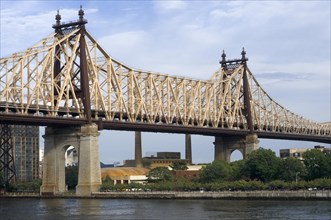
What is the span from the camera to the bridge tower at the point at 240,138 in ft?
540

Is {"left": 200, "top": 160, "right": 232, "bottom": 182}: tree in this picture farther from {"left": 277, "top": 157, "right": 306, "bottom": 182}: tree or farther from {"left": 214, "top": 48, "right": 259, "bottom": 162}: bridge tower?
{"left": 214, "top": 48, "right": 259, "bottom": 162}: bridge tower

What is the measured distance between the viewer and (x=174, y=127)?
14475 centimetres

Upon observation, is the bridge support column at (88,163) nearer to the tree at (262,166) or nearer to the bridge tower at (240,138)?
the tree at (262,166)

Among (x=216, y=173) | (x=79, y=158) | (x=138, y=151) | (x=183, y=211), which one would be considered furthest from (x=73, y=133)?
(x=138, y=151)

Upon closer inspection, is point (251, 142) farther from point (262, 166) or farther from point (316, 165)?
point (316, 165)

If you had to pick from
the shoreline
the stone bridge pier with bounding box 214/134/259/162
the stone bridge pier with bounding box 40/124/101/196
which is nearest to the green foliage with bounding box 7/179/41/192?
the shoreline

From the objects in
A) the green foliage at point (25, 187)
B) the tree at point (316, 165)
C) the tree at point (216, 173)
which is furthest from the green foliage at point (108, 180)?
the tree at point (316, 165)

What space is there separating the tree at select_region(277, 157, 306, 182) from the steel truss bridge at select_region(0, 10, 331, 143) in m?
27.3

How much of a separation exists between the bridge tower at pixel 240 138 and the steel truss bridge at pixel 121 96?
0.23m

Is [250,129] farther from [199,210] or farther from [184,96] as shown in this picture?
[199,210]

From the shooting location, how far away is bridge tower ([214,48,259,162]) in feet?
540

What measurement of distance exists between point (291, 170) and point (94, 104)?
34.9m

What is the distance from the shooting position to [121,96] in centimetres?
13412

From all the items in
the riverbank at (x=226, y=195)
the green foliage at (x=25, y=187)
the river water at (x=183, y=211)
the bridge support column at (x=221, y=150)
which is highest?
the bridge support column at (x=221, y=150)
